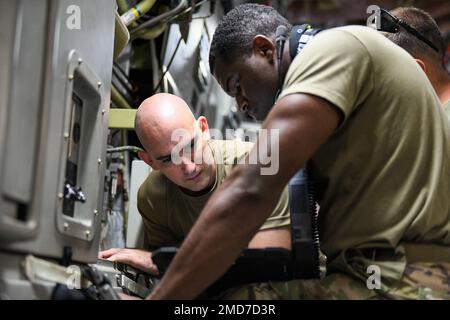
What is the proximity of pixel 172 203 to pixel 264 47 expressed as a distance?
33.2 inches

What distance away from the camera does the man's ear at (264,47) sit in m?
1.66

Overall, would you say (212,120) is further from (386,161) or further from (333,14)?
(386,161)

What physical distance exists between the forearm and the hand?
93 centimetres

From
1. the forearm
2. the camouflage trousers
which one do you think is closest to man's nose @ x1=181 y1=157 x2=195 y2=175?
the camouflage trousers

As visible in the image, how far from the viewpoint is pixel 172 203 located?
87.8 inches

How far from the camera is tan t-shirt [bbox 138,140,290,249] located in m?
2.21

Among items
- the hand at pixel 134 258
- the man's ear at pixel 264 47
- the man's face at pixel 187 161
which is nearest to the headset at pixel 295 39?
the man's ear at pixel 264 47

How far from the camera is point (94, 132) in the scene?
1.61 meters

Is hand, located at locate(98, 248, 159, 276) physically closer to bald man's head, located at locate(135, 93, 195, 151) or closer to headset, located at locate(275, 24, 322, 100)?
bald man's head, located at locate(135, 93, 195, 151)

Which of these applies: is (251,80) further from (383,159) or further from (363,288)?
(363,288)

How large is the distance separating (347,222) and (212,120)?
350cm

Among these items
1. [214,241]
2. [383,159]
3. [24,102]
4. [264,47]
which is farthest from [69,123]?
[383,159]

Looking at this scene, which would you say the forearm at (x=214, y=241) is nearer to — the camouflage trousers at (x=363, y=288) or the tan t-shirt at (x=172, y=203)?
the camouflage trousers at (x=363, y=288)
